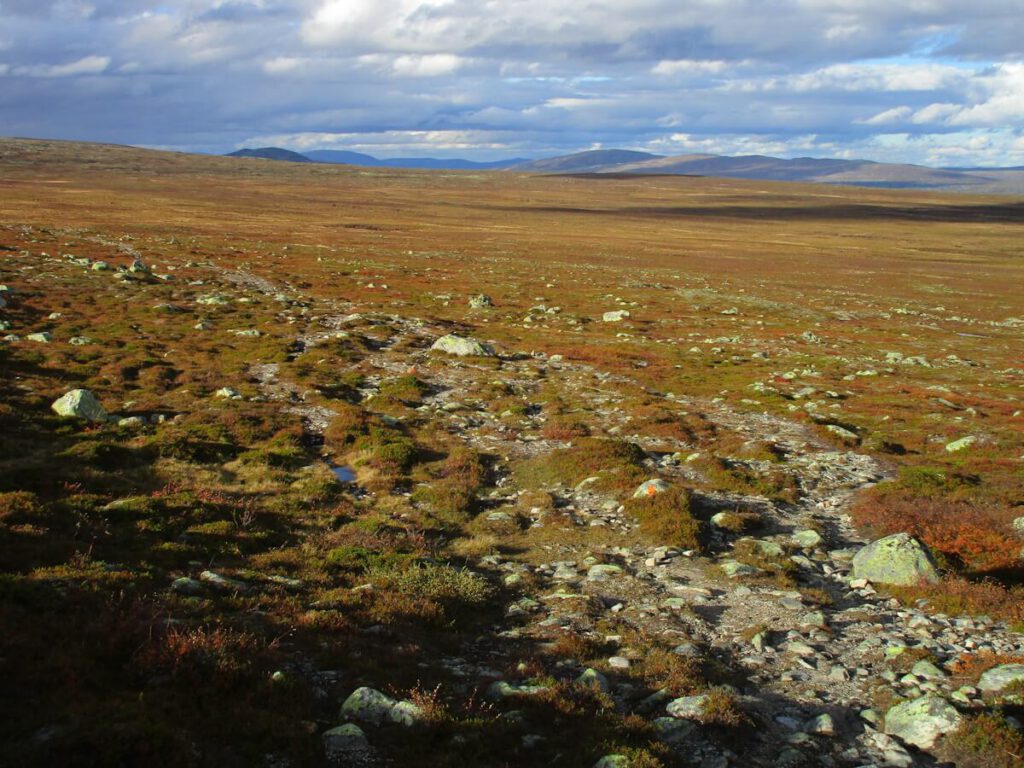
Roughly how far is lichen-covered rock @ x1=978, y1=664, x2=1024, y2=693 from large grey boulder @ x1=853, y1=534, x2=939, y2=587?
10.3 feet

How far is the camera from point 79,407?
19.9 meters

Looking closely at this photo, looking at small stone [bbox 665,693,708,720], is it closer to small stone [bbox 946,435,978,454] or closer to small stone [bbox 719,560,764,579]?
small stone [bbox 719,560,764,579]

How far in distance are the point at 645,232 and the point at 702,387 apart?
375ft

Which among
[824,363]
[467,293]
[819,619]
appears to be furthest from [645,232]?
[819,619]

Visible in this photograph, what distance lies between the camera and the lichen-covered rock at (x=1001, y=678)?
28.9 ft

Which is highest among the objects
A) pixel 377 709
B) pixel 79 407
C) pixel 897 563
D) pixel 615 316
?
pixel 615 316

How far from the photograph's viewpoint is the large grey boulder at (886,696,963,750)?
26.1ft

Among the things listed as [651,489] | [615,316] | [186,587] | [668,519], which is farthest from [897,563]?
[615,316]

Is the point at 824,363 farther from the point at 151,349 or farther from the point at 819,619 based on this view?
the point at 151,349

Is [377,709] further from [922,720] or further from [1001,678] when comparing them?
[1001,678]

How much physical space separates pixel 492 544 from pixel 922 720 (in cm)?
796

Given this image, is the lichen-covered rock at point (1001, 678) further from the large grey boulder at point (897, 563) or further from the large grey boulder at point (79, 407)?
the large grey boulder at point (79, 407)

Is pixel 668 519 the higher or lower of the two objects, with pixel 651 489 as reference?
lower

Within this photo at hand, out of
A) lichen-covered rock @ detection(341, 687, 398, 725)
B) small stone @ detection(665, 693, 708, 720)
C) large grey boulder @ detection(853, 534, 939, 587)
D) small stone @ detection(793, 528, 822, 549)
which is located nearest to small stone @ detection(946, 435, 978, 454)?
small stone @ detection(793, 528, 822, 549)
